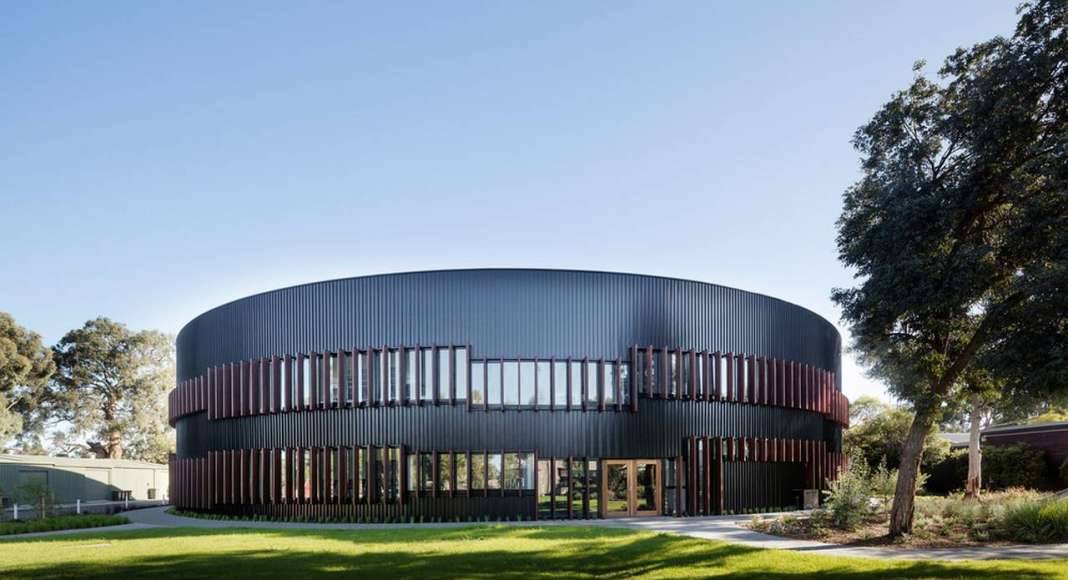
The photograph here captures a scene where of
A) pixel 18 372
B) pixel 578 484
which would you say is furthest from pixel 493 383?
pixel 18 372

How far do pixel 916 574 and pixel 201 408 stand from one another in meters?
30.3

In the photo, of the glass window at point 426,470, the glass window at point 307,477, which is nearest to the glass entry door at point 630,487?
the glass window at point 426,470

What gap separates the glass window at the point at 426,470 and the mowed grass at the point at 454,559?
6.63 meters

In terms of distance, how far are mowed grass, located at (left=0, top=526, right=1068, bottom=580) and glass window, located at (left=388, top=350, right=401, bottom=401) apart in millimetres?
7802

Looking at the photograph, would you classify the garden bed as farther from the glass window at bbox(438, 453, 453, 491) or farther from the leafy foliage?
the leafy foliage

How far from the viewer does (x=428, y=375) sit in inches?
1241

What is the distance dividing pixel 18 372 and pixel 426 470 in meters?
41.2

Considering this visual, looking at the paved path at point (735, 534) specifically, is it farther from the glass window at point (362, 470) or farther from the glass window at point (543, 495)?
the glass window at point (362, 470)

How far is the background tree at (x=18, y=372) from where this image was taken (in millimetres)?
58312

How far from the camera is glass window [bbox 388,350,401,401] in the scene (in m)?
31.7

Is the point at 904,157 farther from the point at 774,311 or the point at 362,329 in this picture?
the point at 362,329

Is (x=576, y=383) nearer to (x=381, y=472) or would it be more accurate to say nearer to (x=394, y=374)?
(x=394, y=374)

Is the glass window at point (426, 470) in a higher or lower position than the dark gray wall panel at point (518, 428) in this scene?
lower

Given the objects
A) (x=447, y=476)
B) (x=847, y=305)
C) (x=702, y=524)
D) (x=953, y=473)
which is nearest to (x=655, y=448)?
(x=702, y=524)
